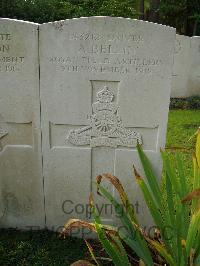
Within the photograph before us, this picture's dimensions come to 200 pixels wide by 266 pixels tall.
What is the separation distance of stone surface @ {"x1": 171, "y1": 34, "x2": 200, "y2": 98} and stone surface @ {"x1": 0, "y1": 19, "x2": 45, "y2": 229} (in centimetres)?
525

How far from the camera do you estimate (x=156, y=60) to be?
2512mm

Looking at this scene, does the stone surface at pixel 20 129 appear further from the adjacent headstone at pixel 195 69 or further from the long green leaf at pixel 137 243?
the adjacent headstone at pixel 195 69

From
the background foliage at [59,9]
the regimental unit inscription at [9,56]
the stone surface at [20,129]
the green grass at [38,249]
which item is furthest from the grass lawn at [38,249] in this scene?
the background foliage at [59,9]

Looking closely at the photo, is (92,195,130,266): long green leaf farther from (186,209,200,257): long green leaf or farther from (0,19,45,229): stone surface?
(0,19,45,229): stone surface

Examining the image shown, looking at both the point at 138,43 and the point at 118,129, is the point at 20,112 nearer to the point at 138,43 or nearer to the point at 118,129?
the point at 118,129

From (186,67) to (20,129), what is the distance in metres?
5.41

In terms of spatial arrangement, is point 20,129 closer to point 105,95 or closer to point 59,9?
point 105,95

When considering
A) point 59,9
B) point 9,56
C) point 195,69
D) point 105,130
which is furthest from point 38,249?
point 59,9

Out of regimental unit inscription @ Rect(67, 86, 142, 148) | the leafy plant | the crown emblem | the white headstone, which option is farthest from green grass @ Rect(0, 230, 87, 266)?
the white headstone

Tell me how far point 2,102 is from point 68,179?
77 centimetres

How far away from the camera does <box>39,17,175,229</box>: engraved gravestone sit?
249 cm

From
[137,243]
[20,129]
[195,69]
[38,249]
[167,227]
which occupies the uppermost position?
[195,69]

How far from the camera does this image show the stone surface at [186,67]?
7.34m

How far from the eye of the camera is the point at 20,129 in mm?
2799
